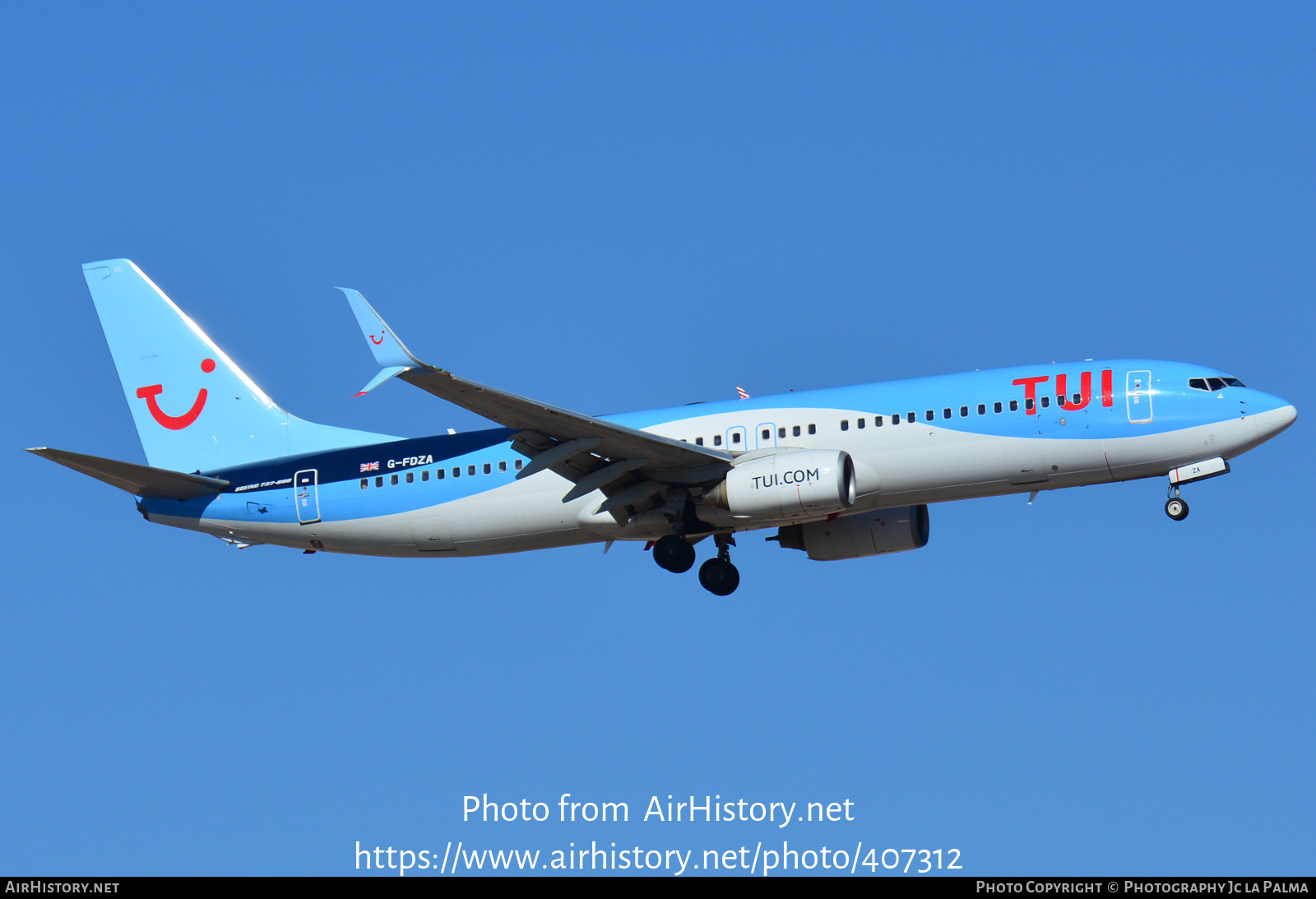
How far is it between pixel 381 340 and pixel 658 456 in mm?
7598

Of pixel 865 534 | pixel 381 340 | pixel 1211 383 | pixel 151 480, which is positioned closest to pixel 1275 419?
pixel 1211 383

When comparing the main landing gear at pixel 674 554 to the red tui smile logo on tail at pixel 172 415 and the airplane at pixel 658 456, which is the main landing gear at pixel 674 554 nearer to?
the airplane at pixel 658 456

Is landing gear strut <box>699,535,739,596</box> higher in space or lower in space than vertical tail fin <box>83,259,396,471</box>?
lower

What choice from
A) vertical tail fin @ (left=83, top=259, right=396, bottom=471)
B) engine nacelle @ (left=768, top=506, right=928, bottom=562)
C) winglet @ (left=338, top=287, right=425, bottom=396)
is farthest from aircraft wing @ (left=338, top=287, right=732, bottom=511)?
vertical tail fin @ (left=83, top=259, right=396, bottom=471)

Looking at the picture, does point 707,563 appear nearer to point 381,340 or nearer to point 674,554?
point 674,554

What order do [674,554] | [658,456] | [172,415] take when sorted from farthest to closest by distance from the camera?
1. [172,415]
2. [674,554]
3. [658,456]

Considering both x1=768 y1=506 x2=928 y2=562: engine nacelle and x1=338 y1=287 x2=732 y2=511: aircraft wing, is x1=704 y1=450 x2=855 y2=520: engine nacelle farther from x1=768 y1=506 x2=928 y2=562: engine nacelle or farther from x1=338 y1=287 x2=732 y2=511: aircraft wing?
x1=768 y1=506 x2=928 y2=562: engine nacelle

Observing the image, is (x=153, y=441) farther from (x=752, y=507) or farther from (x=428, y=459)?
(x=752, y=507)

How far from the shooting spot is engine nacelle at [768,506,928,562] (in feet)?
123

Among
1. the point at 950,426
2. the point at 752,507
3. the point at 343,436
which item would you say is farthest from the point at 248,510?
the point at 950,426

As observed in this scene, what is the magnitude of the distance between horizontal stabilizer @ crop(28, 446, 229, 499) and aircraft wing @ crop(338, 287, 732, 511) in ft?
28.9

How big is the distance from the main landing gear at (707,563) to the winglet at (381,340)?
9155 millimetres

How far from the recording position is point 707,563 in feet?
122

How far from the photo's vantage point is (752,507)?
33.9m
